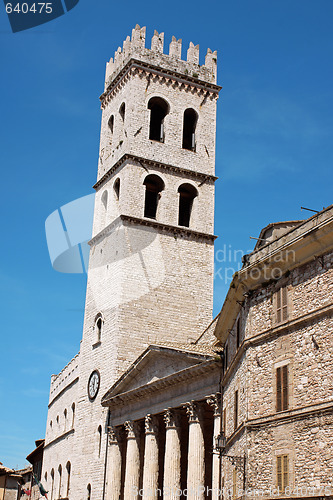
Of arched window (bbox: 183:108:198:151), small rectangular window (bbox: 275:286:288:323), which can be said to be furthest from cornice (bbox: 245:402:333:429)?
arched window (bbox: 183:108:198:151)

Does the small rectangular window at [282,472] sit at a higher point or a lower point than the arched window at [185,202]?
lower

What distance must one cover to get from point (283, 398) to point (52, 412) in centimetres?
3989

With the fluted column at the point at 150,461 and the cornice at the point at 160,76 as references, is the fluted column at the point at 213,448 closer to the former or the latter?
the fluted column at the point at 150,461

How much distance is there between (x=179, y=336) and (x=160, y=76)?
17045 mm

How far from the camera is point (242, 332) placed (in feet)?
77.3

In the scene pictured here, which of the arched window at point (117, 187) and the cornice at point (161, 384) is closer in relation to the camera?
the cornice at point (161, 384)

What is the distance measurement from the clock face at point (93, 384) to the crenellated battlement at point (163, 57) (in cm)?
2008

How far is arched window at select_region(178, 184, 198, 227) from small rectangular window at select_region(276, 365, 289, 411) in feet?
83.2

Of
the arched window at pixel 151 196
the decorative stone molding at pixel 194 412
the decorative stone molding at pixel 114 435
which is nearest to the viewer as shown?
the decorative stone molding at pixel 194 412

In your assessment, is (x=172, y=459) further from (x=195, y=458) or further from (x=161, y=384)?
(x=161, y=384)

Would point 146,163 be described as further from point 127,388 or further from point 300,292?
point 300,292

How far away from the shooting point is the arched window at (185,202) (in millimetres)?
45000

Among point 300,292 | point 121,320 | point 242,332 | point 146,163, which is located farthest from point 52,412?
point 300,292

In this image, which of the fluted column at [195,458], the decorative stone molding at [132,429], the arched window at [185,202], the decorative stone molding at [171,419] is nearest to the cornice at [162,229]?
the arched window at [185,202]
